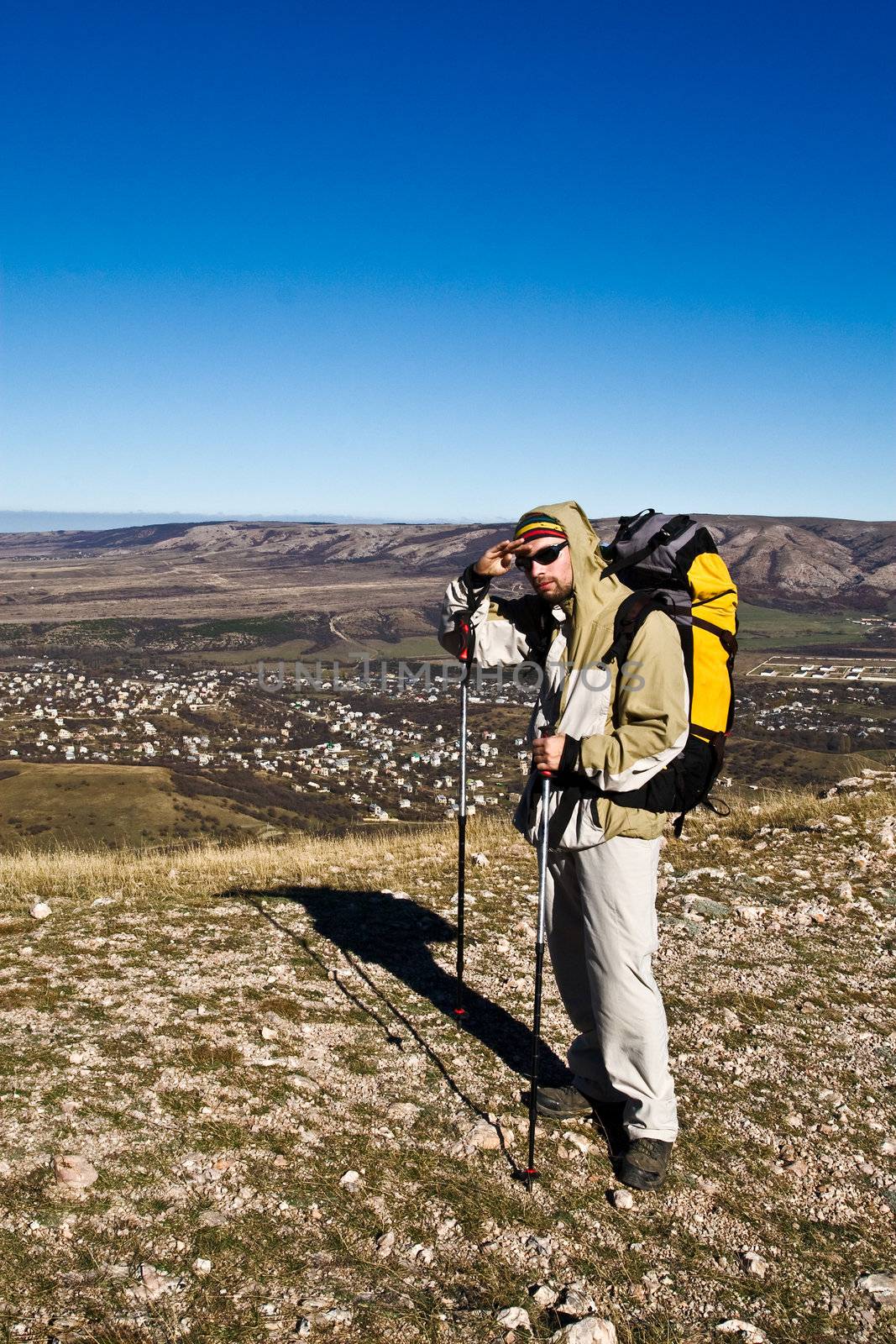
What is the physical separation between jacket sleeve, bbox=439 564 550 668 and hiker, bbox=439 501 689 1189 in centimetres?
34

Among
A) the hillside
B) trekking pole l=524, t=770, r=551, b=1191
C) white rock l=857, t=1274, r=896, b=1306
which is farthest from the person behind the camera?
the hillside

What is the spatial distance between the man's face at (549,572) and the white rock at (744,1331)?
3129 mm

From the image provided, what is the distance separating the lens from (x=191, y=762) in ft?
168

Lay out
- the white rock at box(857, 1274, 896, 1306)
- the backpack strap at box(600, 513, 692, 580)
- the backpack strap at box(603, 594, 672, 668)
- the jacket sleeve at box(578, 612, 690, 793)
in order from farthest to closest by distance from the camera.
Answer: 1. the backpack strap at box(600, 513, 692, 580)
2. the backpack strap at box(603, 594, 672, 668)
3. the jacket sleeve at box(578, 612, 690, 793)
4. the white rock at box(857, 1274, 896, 1306)

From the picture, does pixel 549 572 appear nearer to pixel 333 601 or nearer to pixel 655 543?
pixel 655 543

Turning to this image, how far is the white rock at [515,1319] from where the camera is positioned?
122 inches

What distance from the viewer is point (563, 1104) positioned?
15.1ft

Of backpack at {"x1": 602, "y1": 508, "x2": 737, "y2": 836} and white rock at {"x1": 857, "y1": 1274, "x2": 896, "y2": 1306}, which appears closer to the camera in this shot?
white rock at {"x1": 857, "y1": 1274, "x2": 896, "y2": 1306}

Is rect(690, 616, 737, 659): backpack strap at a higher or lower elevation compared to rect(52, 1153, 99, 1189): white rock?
higher

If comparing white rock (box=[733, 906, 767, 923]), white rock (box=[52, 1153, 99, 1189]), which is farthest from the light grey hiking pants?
white rock (box=[733, 906, 767, 923])

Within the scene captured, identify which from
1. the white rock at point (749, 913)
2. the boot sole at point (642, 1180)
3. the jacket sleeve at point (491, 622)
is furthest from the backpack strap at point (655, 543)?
the white rock at point (749, 913)

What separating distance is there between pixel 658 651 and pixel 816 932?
17.2 feet

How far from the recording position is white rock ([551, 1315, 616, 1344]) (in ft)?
10.1

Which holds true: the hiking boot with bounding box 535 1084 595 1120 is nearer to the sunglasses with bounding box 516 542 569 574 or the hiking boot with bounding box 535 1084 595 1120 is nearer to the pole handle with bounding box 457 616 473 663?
the pole handle with bounding box 457 616 473 663
